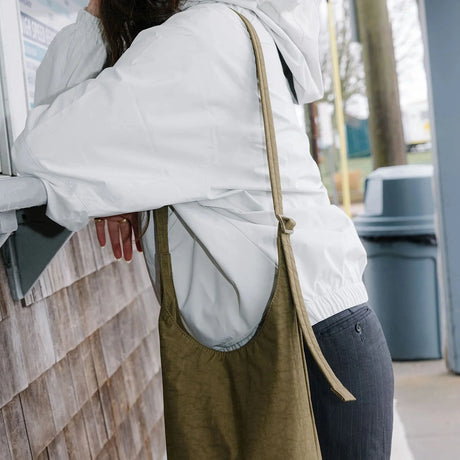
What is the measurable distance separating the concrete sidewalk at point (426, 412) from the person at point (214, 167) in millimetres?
2528

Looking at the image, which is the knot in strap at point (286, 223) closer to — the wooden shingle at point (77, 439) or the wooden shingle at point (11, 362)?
the wooden shingle at point (11, 362)

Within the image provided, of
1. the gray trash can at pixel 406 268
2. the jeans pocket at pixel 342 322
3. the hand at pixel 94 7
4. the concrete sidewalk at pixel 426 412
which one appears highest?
the hand at pixel 94 7

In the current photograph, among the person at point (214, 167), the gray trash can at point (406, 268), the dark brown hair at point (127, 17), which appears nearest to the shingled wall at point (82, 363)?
the person at point (214, 167)

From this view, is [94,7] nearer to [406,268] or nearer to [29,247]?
[29,247]

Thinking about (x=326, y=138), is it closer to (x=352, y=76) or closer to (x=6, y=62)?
(x=352, y=76)

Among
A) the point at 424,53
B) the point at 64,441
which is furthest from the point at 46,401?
the point at 424,53

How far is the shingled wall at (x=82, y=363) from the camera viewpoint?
1796 mm

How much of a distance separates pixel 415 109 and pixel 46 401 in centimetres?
1823

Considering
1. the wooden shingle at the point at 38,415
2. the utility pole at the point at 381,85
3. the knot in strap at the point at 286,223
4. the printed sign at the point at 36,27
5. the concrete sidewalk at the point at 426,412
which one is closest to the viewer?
the knot in strap at the point at 286,223

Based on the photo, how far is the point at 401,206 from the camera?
17.7 feet

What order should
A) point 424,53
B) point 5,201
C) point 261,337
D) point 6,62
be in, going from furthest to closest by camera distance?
point 424,53 → point 6,62 → point 261,337 → point 5,201

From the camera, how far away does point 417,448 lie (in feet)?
12.6

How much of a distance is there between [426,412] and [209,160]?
3508 millimetres

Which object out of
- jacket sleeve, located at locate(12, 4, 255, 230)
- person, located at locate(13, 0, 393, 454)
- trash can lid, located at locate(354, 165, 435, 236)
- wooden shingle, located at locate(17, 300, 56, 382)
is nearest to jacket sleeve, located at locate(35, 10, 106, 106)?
person, located at locate(13, 0, 393, 454)
